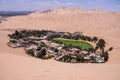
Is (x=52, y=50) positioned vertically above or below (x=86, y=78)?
below

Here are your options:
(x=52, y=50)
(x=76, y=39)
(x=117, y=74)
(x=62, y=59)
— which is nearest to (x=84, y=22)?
(x=76, y=39)

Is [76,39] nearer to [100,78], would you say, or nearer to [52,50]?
[52,50]

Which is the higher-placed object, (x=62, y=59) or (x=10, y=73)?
(x=10, y=73)

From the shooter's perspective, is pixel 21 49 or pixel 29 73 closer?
pixel 29 73

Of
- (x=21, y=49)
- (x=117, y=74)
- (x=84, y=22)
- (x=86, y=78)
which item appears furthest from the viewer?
(x=84, y=22)

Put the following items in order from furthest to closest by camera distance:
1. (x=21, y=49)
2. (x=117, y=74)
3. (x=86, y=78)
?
(x=21, y=49)
(x=117, y=74)
(x=86, y=78)

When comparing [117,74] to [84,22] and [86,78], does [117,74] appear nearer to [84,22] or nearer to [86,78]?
[86,78]

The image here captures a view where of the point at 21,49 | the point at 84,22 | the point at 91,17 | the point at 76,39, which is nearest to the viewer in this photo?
the point at 21,49

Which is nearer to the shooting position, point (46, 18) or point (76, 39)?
point (76, 39)

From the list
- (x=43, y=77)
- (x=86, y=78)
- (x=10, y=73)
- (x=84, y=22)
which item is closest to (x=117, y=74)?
(x=86, y=78)
